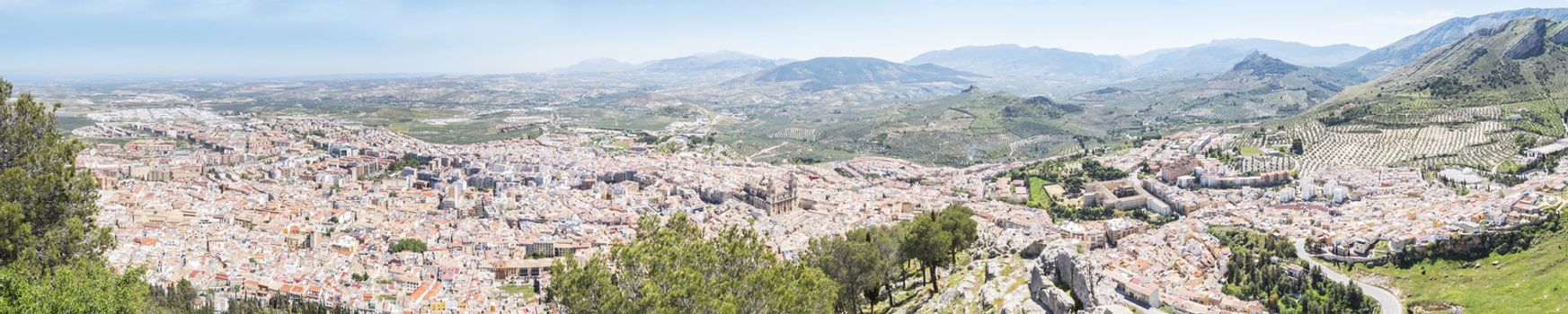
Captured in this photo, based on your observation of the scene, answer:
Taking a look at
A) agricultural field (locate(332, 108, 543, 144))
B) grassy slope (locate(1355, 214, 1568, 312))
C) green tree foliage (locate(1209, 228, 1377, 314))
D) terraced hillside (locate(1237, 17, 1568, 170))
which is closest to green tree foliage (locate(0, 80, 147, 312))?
green tree foliage (locate(1209, 228, 1377, 314))

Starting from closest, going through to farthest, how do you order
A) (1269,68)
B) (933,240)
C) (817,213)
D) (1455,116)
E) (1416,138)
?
(933,240) < (817,213) < (1416,138) < (1455,116) < (1269,68)

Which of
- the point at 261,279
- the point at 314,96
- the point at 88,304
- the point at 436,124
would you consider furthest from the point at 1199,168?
the point at 314,96

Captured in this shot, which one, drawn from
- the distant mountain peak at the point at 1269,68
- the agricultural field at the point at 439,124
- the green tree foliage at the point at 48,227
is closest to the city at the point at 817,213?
the green tree foliage at the point at 48,227

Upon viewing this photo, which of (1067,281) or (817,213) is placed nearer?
(1067,281)

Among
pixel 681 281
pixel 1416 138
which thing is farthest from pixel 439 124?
pixel 1416 138

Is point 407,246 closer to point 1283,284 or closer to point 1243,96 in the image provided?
point 1283,284

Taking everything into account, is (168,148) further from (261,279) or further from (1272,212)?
(1272,212)

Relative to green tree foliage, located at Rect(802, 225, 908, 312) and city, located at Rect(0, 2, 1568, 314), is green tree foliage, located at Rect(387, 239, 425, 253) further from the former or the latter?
green tree foliage, located at Rect(802, 225, 908, 312)
